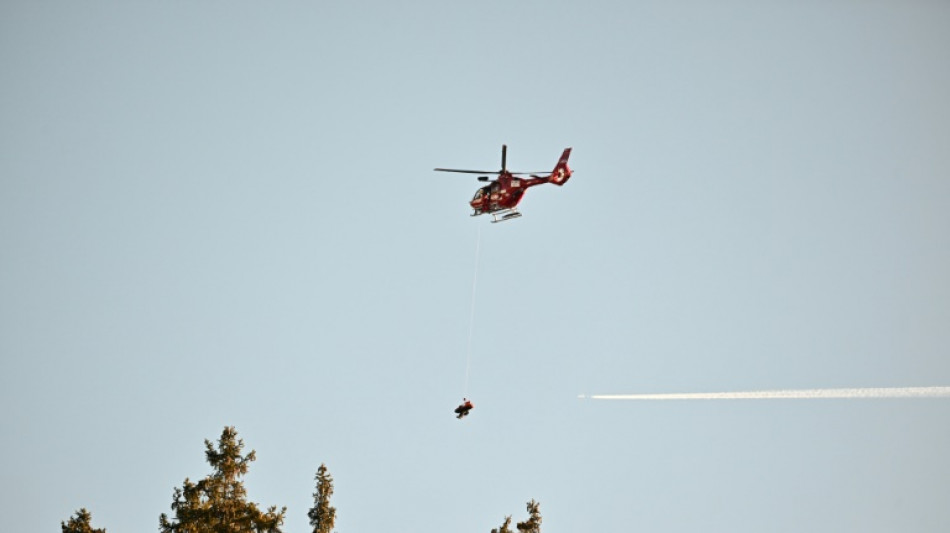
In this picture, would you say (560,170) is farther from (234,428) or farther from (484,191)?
(234,428)

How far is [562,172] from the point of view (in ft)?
292

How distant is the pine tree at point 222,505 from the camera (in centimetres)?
6881

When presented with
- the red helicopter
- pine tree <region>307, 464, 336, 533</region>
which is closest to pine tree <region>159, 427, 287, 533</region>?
pine tree <region>307, 464, 336, 533</region>

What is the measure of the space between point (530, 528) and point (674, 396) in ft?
35.7

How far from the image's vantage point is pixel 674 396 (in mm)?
68500

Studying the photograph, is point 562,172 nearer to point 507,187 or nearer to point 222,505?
point 507,187

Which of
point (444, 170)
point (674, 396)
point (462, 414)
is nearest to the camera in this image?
point (674, 396)

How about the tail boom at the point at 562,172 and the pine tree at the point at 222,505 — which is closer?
the pine tree at the point at 222,505

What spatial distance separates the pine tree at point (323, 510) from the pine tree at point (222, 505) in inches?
81.9

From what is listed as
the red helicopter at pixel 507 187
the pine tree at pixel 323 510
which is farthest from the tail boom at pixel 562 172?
the pine tree at pixel 323 510

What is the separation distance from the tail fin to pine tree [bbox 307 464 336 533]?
1065 inches

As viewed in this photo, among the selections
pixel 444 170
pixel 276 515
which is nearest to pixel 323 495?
pixel 276 515

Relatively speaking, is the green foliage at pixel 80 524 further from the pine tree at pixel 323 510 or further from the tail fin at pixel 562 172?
the tail fin at pixel 562 172

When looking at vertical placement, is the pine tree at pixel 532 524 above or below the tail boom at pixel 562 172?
below
